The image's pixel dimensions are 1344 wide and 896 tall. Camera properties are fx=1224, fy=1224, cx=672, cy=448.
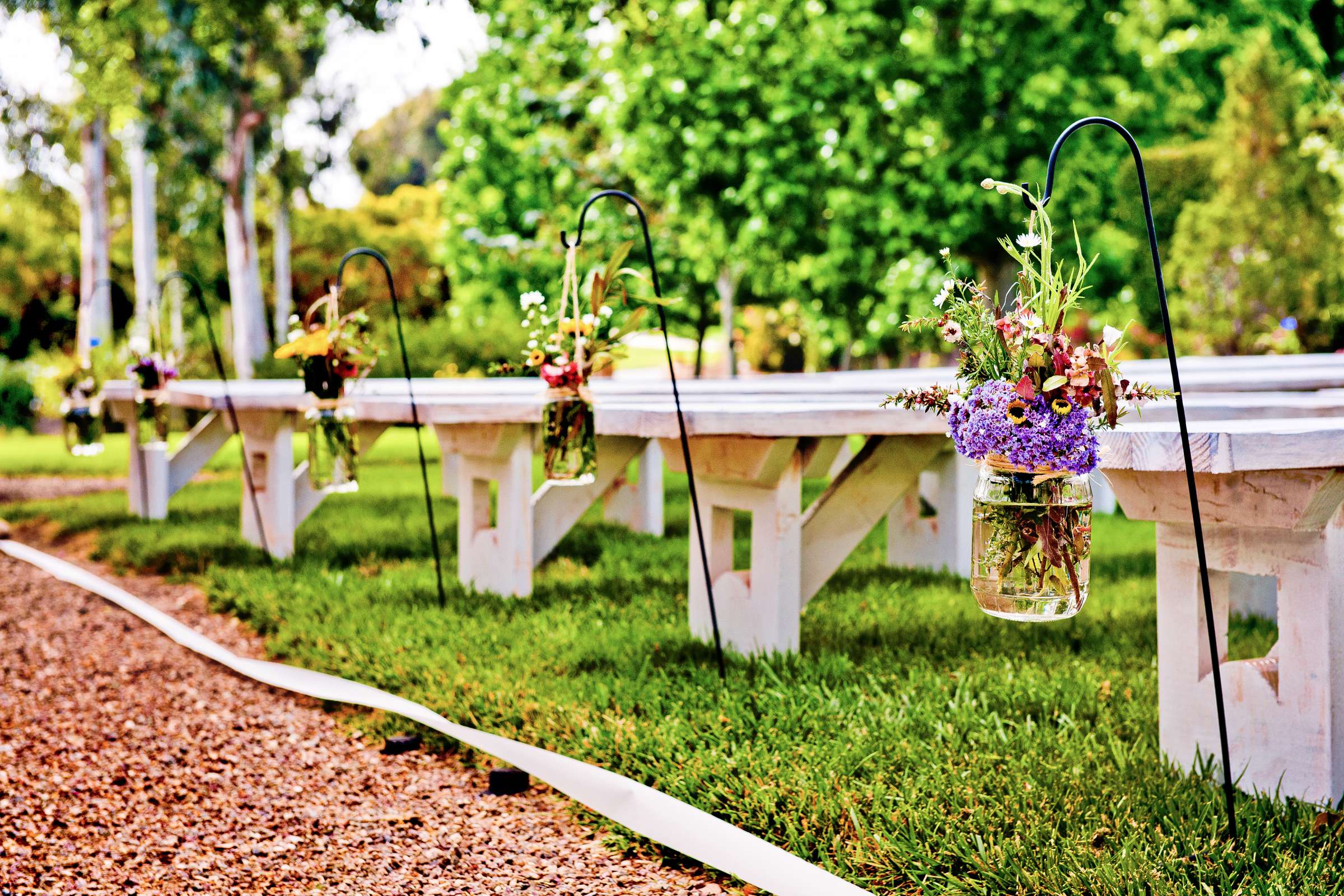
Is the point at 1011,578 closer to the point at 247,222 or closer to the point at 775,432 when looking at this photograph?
the point at 775,432

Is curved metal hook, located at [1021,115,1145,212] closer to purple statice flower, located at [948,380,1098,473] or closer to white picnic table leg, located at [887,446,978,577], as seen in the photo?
purple statice flower, located at [948,380,1098,473]

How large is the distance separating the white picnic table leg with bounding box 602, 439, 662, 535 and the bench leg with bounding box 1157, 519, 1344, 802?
4124mm

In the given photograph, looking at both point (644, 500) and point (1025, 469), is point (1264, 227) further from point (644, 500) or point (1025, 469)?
point (1025, 469)

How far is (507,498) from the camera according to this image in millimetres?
5250

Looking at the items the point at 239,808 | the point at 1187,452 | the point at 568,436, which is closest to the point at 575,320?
the point at 568,436

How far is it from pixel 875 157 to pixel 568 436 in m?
6.88

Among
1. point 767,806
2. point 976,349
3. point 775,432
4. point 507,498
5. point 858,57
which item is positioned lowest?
point 767,806

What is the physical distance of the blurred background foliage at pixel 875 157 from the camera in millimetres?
9812

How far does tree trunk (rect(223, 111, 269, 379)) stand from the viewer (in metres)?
21.2

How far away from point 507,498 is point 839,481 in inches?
65.0

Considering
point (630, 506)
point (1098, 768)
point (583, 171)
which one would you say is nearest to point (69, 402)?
point (630, 506)

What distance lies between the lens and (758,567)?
4078 mm

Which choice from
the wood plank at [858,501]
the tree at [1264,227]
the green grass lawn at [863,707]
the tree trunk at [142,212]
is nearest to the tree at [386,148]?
the tree trunk at [142,212]

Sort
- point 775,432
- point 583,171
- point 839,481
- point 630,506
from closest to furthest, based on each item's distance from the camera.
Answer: point 775,432 → point 839,481 → point 630,506 → point 583,171
